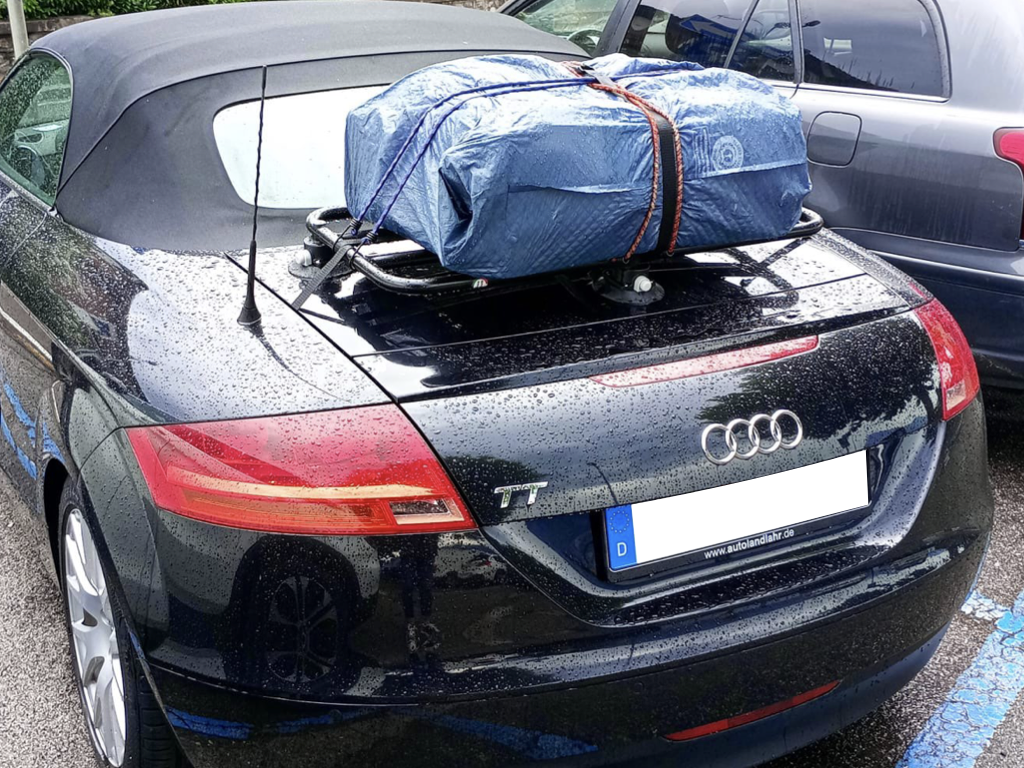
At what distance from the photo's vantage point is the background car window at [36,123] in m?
2.83

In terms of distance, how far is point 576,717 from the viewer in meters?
1.76

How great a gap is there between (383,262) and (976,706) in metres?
1.72

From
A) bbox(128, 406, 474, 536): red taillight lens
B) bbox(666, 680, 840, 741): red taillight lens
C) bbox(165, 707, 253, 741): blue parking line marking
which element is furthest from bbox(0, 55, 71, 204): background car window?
bbox(666, 680, 840, 741): red taillight lens

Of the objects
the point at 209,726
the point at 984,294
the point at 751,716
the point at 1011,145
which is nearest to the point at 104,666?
the point at 209,726

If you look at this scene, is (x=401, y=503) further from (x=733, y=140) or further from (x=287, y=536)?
(x=733, y=140)

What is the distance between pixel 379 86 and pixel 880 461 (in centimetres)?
151

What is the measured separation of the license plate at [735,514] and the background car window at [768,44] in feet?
8.69

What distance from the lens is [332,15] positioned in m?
3.09

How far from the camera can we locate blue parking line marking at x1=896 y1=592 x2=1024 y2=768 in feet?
8.10

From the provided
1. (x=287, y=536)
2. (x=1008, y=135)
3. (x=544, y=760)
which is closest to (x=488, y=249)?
(x=287, y=536)

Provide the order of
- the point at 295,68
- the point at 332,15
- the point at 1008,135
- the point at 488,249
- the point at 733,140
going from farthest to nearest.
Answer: the point at 1008,135, the point at 332,15, the point at 295,68, the point at 733,140, the point at 488,249

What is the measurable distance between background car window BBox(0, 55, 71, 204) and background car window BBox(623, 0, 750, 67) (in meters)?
2.54

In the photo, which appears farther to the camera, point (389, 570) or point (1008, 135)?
point (1008, 135)

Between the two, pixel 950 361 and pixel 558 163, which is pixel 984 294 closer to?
pixel 950 361
